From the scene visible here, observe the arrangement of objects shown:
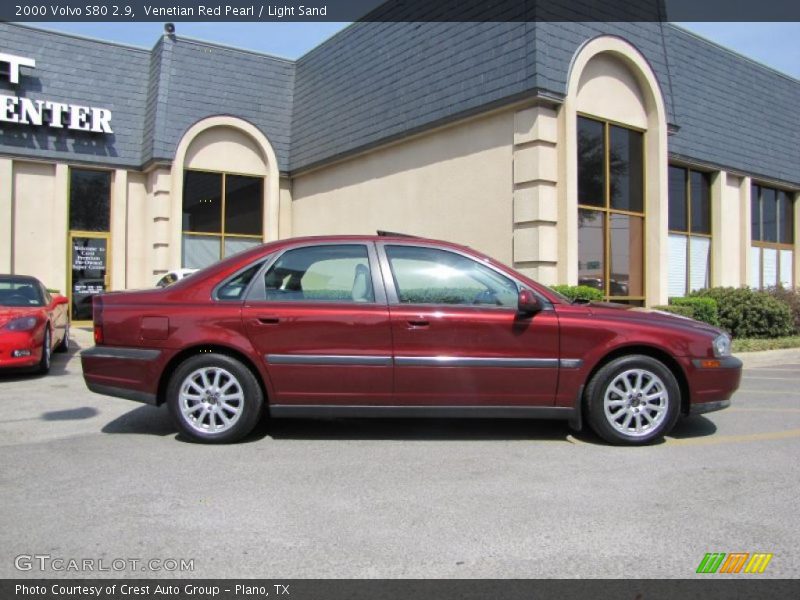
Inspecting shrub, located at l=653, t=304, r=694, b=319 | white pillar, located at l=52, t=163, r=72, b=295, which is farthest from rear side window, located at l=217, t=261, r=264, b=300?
white pillar, located at l=52, t=163, r=72, b=295

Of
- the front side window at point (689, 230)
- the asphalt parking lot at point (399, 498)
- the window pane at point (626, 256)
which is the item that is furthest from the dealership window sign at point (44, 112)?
the front side window at point (689, 230)

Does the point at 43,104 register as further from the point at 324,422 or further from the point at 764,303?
the point at 764,303

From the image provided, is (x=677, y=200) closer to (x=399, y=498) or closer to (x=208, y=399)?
(x=208, y=399)

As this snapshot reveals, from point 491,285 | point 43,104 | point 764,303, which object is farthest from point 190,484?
point 43,104

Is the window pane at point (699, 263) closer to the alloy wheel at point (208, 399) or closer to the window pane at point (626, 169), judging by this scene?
the window pane at point (626, 169)

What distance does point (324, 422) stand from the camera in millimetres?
6234

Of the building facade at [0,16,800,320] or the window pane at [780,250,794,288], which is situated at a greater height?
the building facade at [0,16,800,320]

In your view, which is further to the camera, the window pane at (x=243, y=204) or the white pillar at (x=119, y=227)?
the window pane at (x=243, y=204)


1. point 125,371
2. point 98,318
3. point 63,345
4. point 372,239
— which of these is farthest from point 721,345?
point 63,345

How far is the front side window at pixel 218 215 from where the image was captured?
52.4ft

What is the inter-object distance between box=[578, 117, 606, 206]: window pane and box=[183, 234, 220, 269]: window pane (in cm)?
902

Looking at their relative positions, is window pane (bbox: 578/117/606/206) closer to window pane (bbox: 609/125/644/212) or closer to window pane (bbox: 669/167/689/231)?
window pane (bbox: 609/125/644/212)

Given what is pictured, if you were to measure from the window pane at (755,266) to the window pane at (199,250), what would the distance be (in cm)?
1355

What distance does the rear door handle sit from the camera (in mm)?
5270
